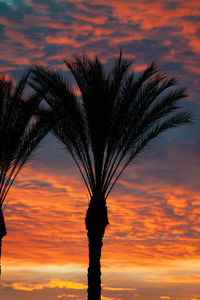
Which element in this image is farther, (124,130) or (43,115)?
(43,115)

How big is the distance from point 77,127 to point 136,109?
220 centimetres

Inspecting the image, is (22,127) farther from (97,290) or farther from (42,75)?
(97,290)

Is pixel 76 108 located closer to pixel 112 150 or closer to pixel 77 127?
pixel 77 127

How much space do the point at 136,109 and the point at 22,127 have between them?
4.36 metres

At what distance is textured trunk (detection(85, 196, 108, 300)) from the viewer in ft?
70.3

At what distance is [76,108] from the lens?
20969 mm

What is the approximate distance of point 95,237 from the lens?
21.7m

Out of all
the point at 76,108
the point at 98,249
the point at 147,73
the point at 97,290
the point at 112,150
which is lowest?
the point at 97,290

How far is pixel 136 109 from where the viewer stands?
831 inches

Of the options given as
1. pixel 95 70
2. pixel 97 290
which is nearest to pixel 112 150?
pixel 95 70

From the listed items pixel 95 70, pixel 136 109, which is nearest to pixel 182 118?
pixel 136 109

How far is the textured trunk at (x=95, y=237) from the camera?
2142 centimetres

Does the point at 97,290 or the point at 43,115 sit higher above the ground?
the point at 43,115

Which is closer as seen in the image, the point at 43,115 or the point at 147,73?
the point at 147,73
